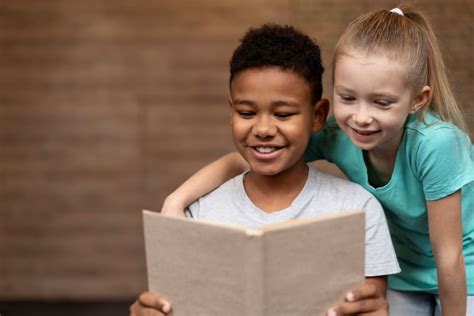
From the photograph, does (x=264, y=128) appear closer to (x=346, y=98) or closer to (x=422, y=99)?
(x=346, y=98)

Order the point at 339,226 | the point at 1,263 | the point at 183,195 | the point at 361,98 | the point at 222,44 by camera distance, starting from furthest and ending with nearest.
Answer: the point at 1,263
the point at 222,44
the point at 183,195
the point at 361,98
the point at 339,226

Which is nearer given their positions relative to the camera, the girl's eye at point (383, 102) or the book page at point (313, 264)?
the book page at point (313, 264)

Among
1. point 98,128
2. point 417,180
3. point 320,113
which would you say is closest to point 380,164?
point 417,180

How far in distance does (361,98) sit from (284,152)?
220mm

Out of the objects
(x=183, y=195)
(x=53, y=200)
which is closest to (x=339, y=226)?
(x=183, y=195)

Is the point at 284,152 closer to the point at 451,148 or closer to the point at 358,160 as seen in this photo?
the point at 358,160

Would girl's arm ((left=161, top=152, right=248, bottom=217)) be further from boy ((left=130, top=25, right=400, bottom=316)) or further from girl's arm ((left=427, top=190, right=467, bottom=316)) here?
girl's arm ((left=427, top=190, right=467, bottom=316))

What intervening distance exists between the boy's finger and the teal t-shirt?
23.6 inches

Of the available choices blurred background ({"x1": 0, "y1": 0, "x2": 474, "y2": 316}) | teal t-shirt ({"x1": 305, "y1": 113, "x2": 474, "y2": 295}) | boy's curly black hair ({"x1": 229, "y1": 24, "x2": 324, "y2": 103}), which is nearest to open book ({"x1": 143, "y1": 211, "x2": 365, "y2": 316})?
teal t-shirt ({"x1": 305, "y1": 113, "x2": 474, "y2": 295})

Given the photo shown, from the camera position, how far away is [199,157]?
4859 millimetres

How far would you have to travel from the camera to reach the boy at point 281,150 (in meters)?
2.04

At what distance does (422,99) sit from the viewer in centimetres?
213

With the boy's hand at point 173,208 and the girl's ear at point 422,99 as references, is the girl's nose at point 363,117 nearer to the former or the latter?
the girl's ear at point 422,99

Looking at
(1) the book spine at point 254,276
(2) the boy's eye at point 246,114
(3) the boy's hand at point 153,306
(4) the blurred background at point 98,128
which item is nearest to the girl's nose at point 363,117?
(2) the boy's eye at point 246,114
